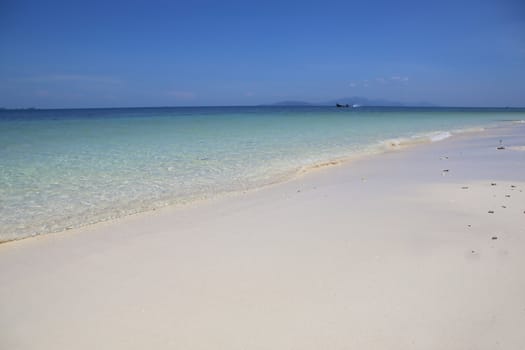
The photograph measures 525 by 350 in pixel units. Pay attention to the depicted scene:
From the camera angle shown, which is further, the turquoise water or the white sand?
the turquoise water

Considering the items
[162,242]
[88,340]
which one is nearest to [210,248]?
[162,242]

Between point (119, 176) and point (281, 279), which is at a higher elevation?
point (119, 176)

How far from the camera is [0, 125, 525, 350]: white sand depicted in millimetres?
2281

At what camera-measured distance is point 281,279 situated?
9.78 ft

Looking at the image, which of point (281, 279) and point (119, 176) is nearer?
Result: point (281, 279)

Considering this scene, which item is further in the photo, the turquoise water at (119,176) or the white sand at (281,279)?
the turquoise water at (119,176)

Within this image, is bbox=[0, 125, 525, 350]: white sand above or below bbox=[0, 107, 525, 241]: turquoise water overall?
below

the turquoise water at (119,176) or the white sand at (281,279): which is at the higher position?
the turquoise water at (119,176)

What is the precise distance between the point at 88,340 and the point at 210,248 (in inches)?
63.5

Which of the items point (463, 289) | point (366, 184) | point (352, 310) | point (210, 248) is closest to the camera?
point (352, 310)

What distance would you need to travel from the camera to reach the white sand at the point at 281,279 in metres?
2.28

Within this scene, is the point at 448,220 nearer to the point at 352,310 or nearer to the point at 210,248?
the point at 352,310

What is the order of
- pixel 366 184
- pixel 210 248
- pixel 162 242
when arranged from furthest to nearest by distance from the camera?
1. pixel 366 184
2. pixel 162 242
3. pixel 210 248

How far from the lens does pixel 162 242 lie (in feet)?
13.2
